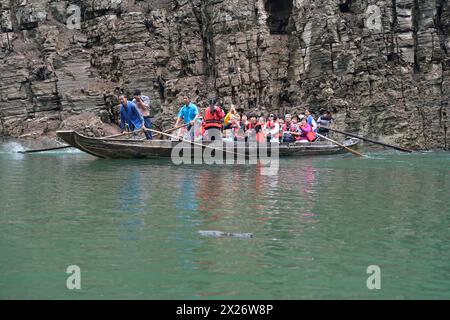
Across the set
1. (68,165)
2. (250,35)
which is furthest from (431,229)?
(250,35)

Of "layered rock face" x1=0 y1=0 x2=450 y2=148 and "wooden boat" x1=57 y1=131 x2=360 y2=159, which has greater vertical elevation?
"layered rock face" x1=0 y1=0 x2=450 y2=148

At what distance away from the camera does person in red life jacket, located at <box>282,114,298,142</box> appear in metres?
24.4

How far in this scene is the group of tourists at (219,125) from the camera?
20.2 m

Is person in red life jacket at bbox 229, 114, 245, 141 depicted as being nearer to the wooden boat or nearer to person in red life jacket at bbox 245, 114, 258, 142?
person in red life jacket at bbox 245, 114, 258, 142

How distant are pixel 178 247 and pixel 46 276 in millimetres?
1707

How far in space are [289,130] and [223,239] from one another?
17.6 metres

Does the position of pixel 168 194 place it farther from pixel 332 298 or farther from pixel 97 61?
pixel 97 61

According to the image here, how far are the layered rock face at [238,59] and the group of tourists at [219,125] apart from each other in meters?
6.91

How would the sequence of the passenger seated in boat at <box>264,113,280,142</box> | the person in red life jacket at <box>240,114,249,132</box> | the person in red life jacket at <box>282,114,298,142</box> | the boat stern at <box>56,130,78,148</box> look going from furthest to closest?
the person in red life jacket at <box>282,114,298,142</box>
the person in red life jacket at <box>240,114,249,132</box>
the passenger seated in boat at <box>264,113,280,142</box>
the boat stern at <box>56,130,78,148</box>

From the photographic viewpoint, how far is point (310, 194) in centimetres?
1186

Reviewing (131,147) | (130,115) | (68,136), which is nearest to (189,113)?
(130,115)

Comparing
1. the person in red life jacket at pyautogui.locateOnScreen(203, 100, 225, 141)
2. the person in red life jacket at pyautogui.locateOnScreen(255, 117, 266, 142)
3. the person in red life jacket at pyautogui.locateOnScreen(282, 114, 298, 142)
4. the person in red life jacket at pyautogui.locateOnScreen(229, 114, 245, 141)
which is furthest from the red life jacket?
the person in red life jacket at pyautogui.locateOnScreen(282, 114, 298, 142)

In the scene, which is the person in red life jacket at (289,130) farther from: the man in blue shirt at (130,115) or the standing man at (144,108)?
the man in blue shirt at (130,115)

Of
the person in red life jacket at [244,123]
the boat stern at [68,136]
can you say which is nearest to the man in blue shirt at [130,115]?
the boat stern at [68,136]
